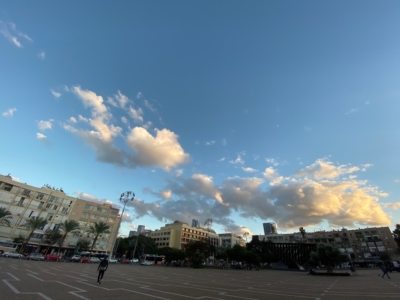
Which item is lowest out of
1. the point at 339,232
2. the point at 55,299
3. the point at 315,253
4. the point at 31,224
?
the point at 55,299

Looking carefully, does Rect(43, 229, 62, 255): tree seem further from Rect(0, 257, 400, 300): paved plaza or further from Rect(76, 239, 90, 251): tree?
Rect(0, 257, 400, 300): paved plaza

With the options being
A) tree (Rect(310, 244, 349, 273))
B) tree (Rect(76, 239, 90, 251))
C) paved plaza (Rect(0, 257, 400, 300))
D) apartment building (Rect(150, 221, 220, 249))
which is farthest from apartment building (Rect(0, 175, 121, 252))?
tree (Rect(310, 244, 349, 273))

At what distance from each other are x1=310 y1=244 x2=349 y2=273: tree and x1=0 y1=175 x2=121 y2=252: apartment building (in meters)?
64.2

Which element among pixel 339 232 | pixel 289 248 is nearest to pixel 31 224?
pixel 289 248

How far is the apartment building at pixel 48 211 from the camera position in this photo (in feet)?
174

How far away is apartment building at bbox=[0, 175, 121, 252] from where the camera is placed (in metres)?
52.9

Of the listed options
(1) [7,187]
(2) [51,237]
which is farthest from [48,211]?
(1) [7,187]

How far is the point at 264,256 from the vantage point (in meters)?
68.7

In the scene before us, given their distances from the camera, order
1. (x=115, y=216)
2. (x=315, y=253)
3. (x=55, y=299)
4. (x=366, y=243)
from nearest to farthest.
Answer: (x=55, y=299) → (x=315, y=253) → (x=115, y=216) → (x=366, y=243)

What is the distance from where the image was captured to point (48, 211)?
5934cm

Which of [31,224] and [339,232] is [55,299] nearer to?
[31,224]

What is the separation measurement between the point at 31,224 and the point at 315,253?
64.3 m

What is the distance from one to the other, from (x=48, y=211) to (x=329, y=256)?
232 ft

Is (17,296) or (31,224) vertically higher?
(31,224)
